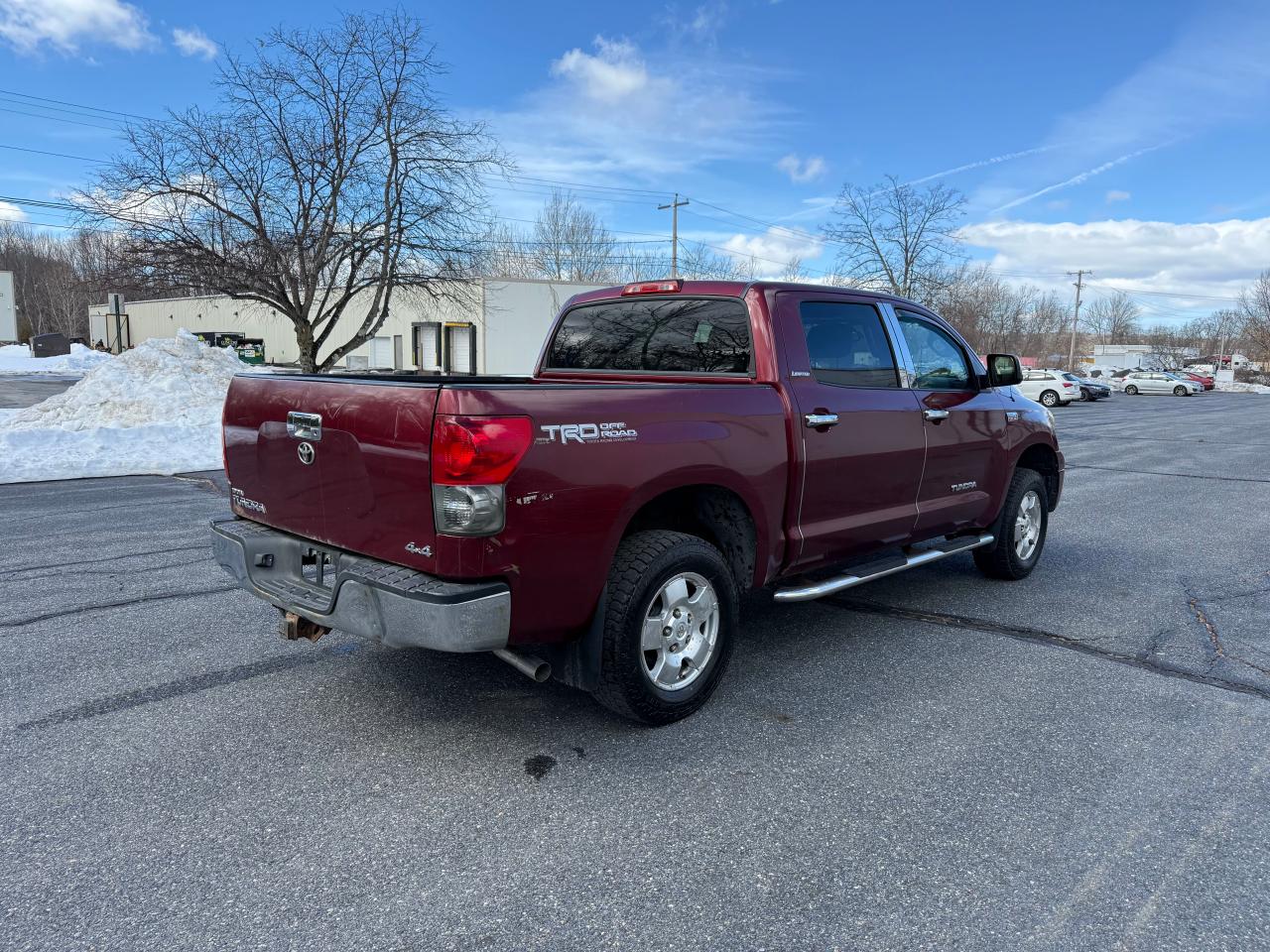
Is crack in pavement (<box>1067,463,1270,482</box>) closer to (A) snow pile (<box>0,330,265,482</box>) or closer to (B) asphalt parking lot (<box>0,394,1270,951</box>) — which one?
(B) asphalt parking lot (<box>0,394,1270,951</box>)

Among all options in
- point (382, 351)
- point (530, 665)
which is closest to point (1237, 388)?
point (382, 351)

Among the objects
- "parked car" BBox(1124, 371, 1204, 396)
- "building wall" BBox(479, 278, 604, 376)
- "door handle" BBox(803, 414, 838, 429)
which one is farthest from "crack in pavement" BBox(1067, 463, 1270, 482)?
"parked car" BBox(1124, 371, 1204, 396)

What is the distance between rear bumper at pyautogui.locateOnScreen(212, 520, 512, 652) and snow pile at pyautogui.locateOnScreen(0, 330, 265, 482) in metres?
9.26

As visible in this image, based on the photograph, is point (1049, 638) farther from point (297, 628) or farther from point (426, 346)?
point (426, 346)

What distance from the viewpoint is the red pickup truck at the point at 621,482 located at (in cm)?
304

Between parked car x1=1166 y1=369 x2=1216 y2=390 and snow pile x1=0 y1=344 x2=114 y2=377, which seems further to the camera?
parked car x1=1166 y1=369 x2=1216 y2=390

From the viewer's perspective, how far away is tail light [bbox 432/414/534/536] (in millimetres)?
2936

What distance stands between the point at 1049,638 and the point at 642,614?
9.55 feet

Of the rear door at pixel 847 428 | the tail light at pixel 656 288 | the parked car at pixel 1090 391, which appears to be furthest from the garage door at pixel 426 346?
the rear door at pixel 847 428

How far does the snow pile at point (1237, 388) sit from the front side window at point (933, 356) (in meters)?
65.4

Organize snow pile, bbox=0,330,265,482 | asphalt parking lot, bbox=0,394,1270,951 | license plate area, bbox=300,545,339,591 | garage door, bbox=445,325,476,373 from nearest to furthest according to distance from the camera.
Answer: asphalt parking lot, bbox=0,394,1270,951 → license plate area, bbox=300,545,339,591 → snow pile, bbox=0,330,265,482 → garage door, bbox=445,325,476,373

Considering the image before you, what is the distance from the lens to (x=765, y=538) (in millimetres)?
4098

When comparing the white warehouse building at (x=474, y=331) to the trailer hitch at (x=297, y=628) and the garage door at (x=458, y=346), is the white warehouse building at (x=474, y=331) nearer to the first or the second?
the garage door at (x=458, y=346)

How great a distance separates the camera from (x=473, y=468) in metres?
2.95
